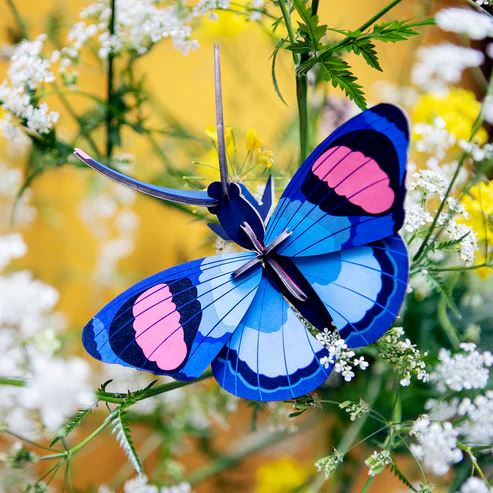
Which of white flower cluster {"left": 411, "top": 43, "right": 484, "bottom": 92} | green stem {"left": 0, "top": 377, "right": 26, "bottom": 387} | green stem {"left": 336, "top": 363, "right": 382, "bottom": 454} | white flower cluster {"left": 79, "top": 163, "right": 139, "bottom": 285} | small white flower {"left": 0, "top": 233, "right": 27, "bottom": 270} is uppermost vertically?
white flower cluster {"left": 79, "top": 163, "right": 139, "bottom": 285}

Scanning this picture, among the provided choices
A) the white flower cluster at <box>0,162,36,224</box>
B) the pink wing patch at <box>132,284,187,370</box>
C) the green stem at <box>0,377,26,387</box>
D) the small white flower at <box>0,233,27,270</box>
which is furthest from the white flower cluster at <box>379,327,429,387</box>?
the white flower cluster at <box>0,162,36,224</box>

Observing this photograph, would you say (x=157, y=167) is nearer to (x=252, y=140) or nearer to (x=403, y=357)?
(x=252, y=140)

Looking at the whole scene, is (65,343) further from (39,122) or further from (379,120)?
(379,120)

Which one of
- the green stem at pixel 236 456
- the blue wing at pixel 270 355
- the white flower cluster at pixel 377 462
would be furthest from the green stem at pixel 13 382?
the green stem at pixel 236 456

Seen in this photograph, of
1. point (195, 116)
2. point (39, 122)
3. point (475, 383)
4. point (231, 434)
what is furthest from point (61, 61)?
point (231, 434)

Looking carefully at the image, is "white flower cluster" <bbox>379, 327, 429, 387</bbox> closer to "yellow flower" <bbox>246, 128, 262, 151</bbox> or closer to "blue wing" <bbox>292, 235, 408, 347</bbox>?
"blue wing" <bbox>292, 235, 408, 347</bbox>

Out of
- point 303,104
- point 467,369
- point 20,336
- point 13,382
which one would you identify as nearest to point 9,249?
point 20,336
